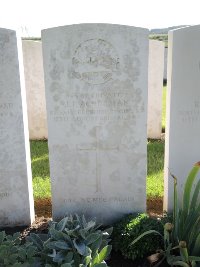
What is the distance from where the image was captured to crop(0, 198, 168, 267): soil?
3.05 meters

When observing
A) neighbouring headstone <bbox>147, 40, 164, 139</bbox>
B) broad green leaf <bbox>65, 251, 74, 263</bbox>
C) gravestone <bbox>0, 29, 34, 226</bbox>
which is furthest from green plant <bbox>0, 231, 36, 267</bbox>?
neighbouring headstone <bbox>147, 40, 164, 139</bbox>

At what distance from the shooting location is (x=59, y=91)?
3.24 metres

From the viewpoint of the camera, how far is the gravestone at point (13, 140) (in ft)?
10.5

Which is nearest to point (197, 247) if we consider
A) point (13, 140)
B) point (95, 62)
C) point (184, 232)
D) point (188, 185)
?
point (184, 232)

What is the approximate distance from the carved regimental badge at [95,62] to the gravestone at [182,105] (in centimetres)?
62

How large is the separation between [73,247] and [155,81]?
434 centimetres

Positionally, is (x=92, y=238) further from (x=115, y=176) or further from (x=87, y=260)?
(x=115, y=176)

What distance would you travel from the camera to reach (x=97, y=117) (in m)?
3.33

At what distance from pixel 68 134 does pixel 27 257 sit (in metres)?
1.29

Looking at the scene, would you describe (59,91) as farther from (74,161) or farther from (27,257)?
(27,257)

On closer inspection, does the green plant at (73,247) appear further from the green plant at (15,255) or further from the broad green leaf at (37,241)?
the green plant at (15,255)

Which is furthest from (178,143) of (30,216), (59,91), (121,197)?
(30,216)

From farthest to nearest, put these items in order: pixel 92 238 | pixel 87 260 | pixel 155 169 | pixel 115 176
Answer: pixel 155 169 < pixel 115 176 < pixel 92 238 < pixel 87 260

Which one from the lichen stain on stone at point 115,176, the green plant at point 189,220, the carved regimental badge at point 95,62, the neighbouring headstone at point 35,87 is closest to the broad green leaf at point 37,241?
the lichen stain on stone at point 115,176
